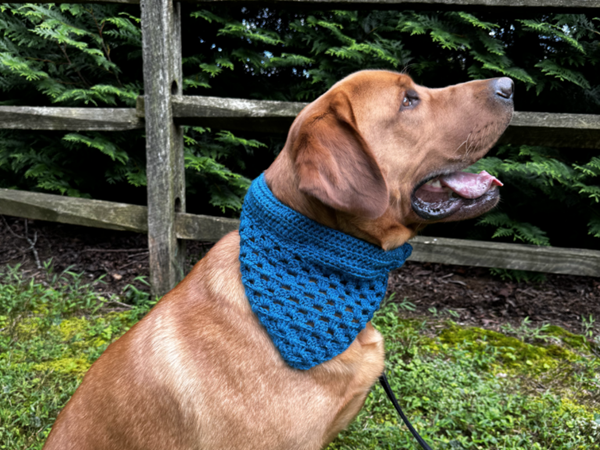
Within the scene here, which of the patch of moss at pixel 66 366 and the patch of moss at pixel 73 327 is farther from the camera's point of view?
the patch of moss at pixel 73 327

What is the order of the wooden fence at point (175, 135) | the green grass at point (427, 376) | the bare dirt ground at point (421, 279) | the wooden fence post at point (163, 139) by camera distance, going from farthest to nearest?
1. the bare dirt ground at point (421, 279)
2. the wooden fence post at point (163, 139)
3. the wooden fence at point (175, 135)
4. the green grass at point (427, 376)

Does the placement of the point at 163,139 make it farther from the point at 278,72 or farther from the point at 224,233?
the point at 278,72

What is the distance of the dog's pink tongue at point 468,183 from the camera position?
1.96m

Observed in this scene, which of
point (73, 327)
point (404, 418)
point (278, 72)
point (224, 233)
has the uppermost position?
point (278, 72)

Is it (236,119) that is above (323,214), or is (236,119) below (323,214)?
below

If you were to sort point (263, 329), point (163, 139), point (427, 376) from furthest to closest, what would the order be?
point (163, 139) → point (427, 376) → point (263, 329)

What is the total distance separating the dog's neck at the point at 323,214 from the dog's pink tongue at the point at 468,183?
0.96 feet

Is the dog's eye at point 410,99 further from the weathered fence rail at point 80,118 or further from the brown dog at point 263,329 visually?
the weathered fence rail at point 80,118

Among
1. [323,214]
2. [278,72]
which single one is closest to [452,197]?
[323,214]

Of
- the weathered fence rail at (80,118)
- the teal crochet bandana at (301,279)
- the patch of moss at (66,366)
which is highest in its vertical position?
the teal crochet bandana at (301,279)

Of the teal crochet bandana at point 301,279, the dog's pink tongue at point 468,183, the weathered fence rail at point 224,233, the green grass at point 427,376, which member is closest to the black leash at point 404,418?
the green grass at point 427,376

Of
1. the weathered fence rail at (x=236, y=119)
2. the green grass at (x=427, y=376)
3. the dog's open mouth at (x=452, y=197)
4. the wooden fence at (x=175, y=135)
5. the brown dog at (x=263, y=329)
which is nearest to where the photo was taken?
the brown dog at (x=263, y=329)

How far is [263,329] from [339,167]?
65 centimetres

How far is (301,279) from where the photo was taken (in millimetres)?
1697
